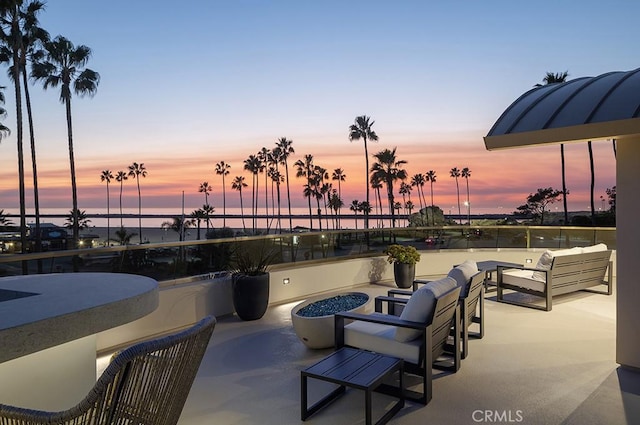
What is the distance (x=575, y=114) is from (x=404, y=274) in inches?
178

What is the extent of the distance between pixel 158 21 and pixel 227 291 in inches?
241

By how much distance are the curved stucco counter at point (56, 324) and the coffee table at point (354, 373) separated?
135 centimetres

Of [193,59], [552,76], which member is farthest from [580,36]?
[552,76]

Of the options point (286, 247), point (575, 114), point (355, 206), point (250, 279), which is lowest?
point (250, 279)

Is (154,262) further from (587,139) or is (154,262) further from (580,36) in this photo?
(580,36)

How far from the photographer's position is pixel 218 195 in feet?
186

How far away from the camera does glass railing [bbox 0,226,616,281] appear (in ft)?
15.1

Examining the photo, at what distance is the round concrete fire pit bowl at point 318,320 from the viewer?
4.55 meters

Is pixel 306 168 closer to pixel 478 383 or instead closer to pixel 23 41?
pixel 23 41

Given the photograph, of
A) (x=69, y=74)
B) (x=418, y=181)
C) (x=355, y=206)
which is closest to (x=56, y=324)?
(x=69, y=74)

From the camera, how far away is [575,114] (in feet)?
13.3

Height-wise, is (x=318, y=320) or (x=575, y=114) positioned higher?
(x=575, y=114)

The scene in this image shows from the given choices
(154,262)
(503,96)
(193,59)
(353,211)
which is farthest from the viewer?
(353,211)

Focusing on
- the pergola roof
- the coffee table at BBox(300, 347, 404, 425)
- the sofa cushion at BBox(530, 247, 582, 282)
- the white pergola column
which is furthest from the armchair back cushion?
the coffee table at BBox(300, 347, 404, 425)
